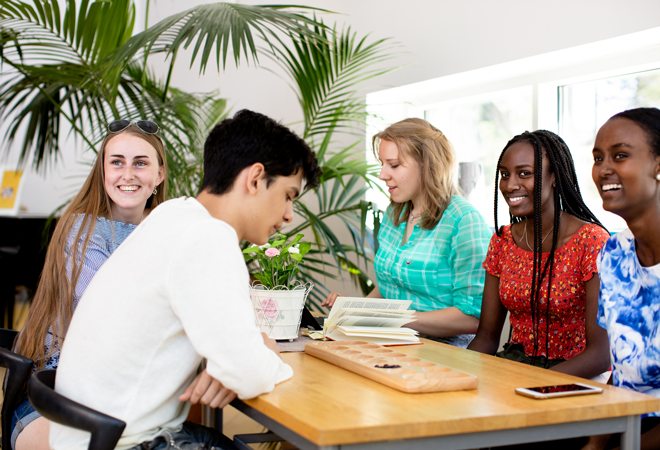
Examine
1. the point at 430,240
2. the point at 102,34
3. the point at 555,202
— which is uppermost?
the point at 102,34

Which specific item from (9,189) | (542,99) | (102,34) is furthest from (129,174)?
(9,189)

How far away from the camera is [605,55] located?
2.51 meters

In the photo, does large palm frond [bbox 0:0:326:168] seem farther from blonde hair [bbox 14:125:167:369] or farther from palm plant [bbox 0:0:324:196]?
blonde hair [bbox 14:125:167:369]

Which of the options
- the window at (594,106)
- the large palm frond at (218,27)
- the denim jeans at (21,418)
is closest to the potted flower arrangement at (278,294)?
the denim jeans at (21,418)

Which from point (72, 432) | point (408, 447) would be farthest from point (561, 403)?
point (72, 432)

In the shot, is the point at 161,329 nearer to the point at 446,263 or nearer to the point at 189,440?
the point at 189,440

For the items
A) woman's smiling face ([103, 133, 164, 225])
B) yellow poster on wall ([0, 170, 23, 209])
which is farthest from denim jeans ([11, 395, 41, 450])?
yellow poster on wall ([0, 170, 23, 209])

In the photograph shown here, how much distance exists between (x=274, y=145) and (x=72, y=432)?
69cm

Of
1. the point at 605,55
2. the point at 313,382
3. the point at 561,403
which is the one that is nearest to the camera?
the point at 561,403

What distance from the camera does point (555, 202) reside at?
181cm

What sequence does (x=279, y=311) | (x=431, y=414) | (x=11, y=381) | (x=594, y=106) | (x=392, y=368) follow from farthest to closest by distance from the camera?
1. (x=594, y=106)
2. (x=279, y=311)
3. (x=11, y=381)
4. (x=392, y=368)
5. (x=431, y=414)

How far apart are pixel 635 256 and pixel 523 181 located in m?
0.47

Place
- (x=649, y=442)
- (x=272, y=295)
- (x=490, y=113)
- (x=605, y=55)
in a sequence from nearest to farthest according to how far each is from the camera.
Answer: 1. (x=649, y=442)
2. (x=272, y=295)
3. (x=605, y=55)
4. (x=490, y=113)

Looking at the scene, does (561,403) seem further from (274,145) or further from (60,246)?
(60,246)
